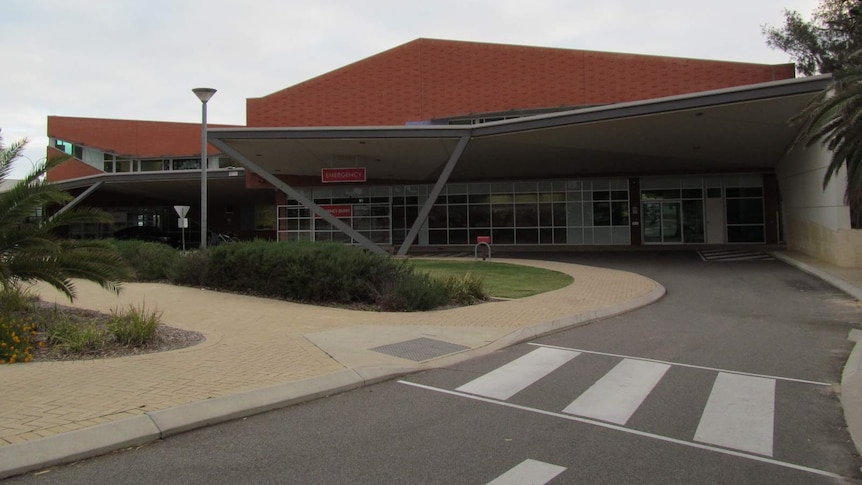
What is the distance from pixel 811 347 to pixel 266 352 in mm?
7707

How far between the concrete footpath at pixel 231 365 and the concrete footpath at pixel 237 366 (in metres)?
0.01

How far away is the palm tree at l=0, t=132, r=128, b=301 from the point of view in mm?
8172

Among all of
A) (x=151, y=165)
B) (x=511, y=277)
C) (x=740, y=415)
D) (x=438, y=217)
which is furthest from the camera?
(x=151, y=165)

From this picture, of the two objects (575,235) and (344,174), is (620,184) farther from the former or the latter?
(344,174)

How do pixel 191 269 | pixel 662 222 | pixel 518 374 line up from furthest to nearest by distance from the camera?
1. pixel 662 222
2. pixel 191 269
3. pixel 518 374

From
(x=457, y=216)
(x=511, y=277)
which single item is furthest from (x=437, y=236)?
(x=511, y=277)

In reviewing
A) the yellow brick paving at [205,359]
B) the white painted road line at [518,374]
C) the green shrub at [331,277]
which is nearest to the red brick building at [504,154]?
the green shrub at [331,277]

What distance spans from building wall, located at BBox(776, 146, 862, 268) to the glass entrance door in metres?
5.05

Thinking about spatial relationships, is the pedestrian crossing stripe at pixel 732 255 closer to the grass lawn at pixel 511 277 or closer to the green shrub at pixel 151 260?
the grass lawn at pixel 511 277

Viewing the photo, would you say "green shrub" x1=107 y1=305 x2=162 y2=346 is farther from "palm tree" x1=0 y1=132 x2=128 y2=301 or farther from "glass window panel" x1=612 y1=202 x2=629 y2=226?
"glass window panel" x1=612 y1=202 x2=629 y2=226

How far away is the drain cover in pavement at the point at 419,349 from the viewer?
25.7 ft

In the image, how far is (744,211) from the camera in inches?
1173

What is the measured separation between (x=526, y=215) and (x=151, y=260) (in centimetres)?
2079

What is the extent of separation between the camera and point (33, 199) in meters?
8.34
